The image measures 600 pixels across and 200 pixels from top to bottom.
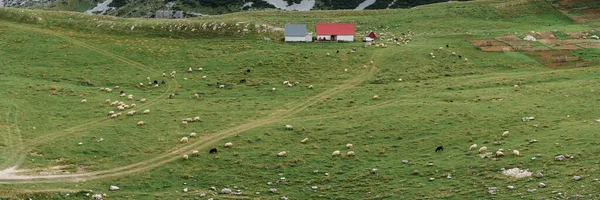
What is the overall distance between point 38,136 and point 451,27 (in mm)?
65558

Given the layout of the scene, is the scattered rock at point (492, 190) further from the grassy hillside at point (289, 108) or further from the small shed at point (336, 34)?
the small shed at point (336, 34)

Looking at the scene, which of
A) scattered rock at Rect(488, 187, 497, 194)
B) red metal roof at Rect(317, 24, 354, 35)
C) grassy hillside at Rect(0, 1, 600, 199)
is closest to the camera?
scattered rock at Rect(488, 187, 497, 194)

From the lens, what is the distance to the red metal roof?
92.1 m

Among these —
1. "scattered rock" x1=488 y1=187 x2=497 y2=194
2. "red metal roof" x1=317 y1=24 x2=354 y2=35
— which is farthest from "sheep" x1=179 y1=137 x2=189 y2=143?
"red metal roof" x1=317 y1=24 x2=354 y2=35

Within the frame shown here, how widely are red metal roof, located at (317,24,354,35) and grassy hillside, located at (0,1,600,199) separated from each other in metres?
3.86

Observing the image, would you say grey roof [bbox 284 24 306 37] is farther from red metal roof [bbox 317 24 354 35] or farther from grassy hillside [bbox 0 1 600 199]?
grassy hillside [bbox 0 1 600 199]

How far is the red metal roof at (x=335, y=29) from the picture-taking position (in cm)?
9209

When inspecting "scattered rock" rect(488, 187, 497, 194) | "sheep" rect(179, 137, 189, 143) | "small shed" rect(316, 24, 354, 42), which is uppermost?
"small shed" rect(316, 24, 354, 42)

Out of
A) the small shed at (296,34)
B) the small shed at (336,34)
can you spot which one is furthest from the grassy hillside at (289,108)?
the small shed at (336,34)

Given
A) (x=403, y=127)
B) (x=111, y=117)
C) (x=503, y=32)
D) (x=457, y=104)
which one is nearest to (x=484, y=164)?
(x=403, y=127)

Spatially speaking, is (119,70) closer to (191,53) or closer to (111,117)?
(191,53)

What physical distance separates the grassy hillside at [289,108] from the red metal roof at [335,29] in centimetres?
386

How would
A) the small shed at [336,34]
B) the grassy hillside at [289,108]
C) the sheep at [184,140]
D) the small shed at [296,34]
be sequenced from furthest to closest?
the small shed at [336,34]
the small shed at [296,34]
the sheep at [184,140]
the grassy hillside at [289,108]

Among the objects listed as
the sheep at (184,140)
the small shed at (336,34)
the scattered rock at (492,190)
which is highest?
the small shed at (336,34)
